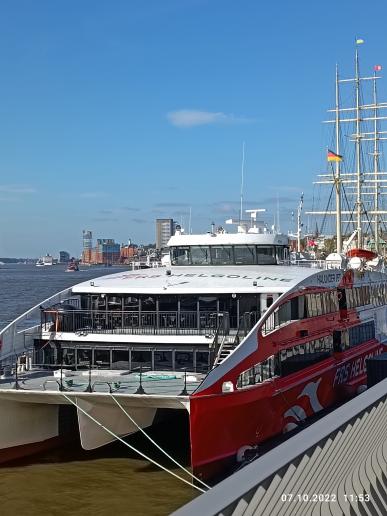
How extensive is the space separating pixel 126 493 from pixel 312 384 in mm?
5133

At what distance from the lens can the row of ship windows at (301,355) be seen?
531 inches

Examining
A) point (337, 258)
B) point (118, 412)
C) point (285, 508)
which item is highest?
point (337, 258)

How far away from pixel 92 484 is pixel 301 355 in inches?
212

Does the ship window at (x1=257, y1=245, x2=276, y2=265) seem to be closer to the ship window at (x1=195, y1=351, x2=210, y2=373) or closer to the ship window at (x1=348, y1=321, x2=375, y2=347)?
the ship window at (x1=348, y1=321, x2=375, y2=347)

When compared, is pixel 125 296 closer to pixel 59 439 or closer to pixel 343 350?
pixel 59 439

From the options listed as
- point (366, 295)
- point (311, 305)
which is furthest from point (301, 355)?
point (366, 295)

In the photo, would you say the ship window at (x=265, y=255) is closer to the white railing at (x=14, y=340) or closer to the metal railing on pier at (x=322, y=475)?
the white railing at (x=14, y=340)

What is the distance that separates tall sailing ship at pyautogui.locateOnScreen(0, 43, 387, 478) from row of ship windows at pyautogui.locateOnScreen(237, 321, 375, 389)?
0.04 metres

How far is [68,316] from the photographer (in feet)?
53.1

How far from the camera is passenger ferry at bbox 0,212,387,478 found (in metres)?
12.8

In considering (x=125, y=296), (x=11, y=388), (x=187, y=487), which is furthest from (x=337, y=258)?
(x=11, y=388)

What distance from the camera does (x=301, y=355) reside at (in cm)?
1555

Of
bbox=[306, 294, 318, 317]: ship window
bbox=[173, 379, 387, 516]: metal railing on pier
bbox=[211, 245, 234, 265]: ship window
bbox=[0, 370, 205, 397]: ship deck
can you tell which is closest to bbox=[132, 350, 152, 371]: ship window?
bbox=[0, 370, 205, 397]: ship deck
